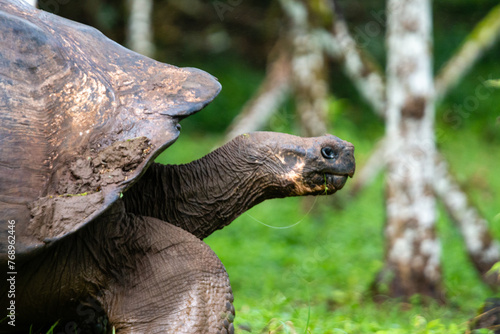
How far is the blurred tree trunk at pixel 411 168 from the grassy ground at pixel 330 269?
28 cm

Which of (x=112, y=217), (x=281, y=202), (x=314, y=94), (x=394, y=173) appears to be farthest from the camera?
(x=281, y=202)

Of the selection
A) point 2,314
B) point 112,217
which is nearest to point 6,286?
point 2,314

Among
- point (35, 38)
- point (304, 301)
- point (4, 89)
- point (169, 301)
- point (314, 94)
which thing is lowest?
point (304, 301)

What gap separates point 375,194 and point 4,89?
7901 millimetres

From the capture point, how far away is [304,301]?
5.27m

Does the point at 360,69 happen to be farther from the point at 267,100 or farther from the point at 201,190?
the point at 201,190

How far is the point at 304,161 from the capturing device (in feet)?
10.2

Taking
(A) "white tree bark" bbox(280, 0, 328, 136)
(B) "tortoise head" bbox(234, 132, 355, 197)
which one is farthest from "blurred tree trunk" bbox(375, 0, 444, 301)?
(B) "tortoise head" bbox(234, 132, 355, 197)

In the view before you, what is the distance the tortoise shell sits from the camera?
8.11 ft

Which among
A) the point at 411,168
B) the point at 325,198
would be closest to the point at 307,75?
the point at 411,168

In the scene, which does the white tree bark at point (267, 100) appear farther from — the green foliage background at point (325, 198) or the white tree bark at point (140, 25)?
the white tree bark at point (140, 25)

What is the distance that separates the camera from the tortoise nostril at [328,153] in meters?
3.11

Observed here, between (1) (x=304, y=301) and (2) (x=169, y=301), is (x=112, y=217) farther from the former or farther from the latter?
(1) (x=304, y=301)

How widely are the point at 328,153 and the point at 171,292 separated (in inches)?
40.8
